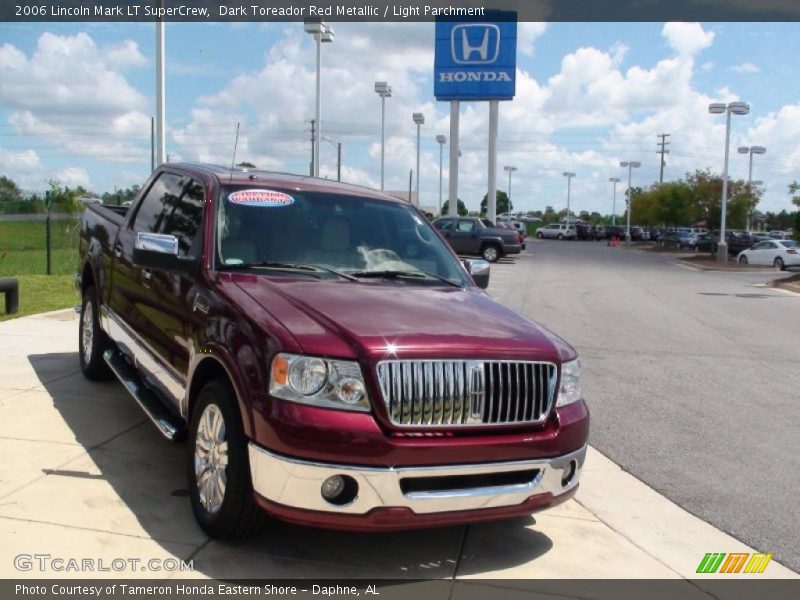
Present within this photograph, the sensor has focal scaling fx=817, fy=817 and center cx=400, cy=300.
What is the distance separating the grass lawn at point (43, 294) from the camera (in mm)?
11908

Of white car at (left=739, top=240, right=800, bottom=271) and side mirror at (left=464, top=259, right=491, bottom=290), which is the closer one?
side mirror at (left=464, top=259, right=491, bottom=290)

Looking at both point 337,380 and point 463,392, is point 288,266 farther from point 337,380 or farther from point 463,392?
point 463,392

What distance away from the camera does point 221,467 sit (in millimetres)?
4074

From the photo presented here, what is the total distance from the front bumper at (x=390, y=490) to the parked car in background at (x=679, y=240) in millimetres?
61019

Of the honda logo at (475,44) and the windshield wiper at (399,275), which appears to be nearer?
the windshield wiper at (399,275)

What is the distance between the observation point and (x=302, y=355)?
3717 millimetres

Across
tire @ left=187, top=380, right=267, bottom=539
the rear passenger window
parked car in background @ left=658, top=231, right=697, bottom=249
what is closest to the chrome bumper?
tire @ left=187, top=380, right=267, bottom=539

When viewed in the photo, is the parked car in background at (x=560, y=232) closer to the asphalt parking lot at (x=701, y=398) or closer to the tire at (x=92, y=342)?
the asphalt parking lot at (x=701, y=398)

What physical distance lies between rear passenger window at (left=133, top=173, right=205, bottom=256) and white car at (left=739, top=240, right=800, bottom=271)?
36.8m

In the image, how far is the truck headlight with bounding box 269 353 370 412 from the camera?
12.2 feet

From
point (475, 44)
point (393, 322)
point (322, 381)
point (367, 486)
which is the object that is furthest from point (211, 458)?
point (475, 44)

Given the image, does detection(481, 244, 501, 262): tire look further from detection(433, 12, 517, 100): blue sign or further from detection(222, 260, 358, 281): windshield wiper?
detection(222, 260, 358, 281): windshield wiper

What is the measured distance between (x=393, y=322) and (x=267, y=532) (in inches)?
53.8

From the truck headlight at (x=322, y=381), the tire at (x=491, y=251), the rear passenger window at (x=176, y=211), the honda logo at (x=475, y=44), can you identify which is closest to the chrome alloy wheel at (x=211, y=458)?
the truck headlight at (x=322, y=381)
